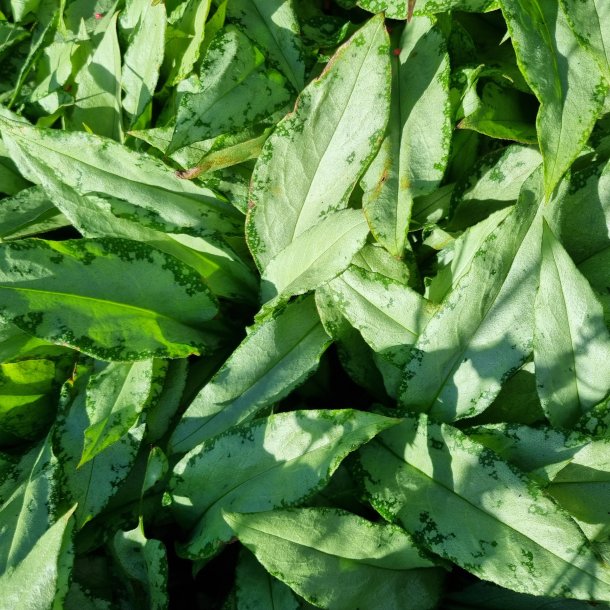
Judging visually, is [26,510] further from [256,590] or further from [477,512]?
[477,512]

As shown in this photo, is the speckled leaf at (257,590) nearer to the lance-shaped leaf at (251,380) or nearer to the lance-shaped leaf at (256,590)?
Result: the lance-shaped leaf at (256,590)

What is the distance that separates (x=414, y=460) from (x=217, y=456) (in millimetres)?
261

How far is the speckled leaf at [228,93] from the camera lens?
1.03 meters

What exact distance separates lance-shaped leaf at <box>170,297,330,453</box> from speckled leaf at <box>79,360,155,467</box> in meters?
0.07

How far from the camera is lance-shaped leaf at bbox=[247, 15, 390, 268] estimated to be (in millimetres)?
988

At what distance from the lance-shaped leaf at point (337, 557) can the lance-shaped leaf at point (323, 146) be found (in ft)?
1.26

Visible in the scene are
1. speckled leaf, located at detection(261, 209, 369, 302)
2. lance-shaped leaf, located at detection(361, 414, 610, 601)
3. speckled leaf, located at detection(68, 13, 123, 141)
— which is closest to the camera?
lance-shaped leaf, located at detection(361, 414, 610, 601)

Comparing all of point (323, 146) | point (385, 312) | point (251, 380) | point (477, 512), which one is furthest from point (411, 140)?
point (477, 512)

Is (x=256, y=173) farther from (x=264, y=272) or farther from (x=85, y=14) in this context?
(x=85, y=14)

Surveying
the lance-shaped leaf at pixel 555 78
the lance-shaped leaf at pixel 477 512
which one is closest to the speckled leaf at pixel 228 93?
the lance-shaped leaf at pixel 555 78

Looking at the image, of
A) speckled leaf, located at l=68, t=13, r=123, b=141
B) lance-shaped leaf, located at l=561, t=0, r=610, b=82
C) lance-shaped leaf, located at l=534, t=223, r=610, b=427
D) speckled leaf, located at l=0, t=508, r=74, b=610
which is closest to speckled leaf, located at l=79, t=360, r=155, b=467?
speckled leaf, located at l=0, t=508, r=74, b=610

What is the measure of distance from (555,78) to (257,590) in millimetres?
753

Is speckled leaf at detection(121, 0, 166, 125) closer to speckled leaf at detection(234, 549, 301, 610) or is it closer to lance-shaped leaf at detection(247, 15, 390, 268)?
lance-shaped leaf at detection(247, 15, 390, 268)

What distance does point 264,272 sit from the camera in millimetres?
1068
